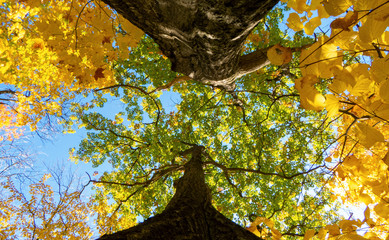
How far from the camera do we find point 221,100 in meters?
5.89

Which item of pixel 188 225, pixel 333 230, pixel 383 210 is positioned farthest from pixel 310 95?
pixel 188 225

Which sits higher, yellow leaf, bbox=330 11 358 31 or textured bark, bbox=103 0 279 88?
textured bark, bbox=103 0 279 88

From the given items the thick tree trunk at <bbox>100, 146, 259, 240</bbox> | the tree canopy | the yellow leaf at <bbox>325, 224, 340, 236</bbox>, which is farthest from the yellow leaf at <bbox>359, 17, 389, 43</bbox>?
the thick tree trunk at <bbox>100, 146, 259, 240</bbox>

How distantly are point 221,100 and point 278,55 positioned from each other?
183 inches

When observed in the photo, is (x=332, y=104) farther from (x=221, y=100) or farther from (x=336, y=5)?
(x=221, y=100)

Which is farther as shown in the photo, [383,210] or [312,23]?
[383,210]

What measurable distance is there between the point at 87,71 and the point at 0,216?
28.6 feet

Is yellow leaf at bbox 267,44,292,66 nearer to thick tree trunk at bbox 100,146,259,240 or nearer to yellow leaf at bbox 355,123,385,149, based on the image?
yellow leaf at bbox 355,123,385,149

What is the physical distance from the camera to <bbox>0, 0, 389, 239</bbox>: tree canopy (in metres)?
1.10

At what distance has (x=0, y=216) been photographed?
743 centimetres

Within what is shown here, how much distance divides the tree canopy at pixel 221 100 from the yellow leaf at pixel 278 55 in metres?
0.01

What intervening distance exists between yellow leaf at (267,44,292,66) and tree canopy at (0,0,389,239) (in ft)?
0.04

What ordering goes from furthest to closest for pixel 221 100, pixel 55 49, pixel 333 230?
pixel 221 100
pixel 55 49
pixel 333 230

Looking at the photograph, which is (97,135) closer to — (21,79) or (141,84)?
(141,84)
